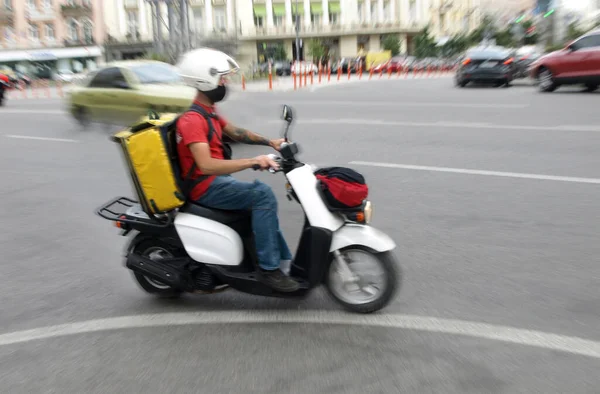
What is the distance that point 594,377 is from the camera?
10.7 feet

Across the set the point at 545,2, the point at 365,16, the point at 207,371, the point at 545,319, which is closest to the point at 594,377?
the point at 545,319

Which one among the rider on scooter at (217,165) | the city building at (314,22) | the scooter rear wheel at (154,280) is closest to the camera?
the rider on scooter at (217,165)

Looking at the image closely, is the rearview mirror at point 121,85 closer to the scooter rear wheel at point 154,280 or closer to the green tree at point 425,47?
the scooter rear wheel at point 154,280

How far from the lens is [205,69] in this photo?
3.95m

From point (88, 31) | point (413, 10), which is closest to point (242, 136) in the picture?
point (88, 31)

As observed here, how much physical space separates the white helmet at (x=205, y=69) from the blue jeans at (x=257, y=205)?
563mm

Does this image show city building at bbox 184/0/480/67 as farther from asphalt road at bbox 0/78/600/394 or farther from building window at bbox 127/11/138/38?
asphalt road at bbox 0/78/600/394

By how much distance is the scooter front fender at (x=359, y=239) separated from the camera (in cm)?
396

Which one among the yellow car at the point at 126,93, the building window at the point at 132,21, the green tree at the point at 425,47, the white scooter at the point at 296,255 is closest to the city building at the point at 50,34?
the building window at the point at 132,21

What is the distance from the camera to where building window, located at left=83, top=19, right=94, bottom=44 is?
2876 inches

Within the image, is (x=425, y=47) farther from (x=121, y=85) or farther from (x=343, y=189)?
(x=343, y=189)

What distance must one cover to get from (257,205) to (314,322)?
29.1 inches

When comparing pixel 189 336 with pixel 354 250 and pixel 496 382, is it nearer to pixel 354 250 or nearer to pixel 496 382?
pixel 354 250

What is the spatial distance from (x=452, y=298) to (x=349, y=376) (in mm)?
1282
